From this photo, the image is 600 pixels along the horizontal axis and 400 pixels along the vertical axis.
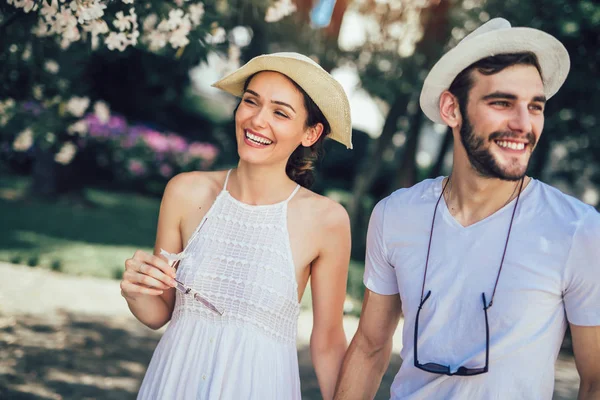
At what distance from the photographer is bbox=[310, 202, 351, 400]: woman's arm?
2836 mm

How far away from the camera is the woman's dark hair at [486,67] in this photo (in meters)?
2.28

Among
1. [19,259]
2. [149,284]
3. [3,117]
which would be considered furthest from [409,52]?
[149,284]

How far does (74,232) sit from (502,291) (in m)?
8.62

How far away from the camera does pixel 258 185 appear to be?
2.94 metres

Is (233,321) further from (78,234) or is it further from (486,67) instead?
(78,234)

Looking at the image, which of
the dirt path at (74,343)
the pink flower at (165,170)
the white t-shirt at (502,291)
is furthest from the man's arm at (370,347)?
the pink flower at (165,170)

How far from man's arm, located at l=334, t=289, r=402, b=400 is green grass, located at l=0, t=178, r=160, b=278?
5.87 m

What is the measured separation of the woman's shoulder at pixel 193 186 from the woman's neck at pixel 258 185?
6cm

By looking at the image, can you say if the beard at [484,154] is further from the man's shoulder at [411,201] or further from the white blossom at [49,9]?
the white blossom at [49,9]

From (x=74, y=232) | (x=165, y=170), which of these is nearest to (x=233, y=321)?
(x=74, y=232)

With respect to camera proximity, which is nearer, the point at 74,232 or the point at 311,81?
the point at 311,81

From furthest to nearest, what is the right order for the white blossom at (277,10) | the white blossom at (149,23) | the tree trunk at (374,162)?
the tree trunk at (374,162) < the white blossom at (277,10) < the white blossom at (149,23)

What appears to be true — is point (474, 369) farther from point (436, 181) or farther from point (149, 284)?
point (149, 284)

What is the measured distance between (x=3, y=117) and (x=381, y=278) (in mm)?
3159
